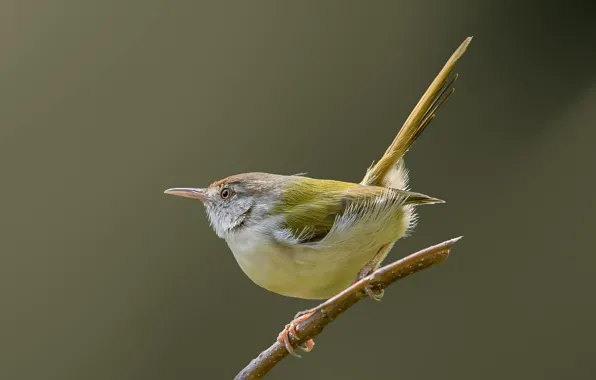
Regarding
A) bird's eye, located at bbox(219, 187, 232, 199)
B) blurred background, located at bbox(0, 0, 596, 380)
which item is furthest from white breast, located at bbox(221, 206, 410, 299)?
blurred background, located at bbox(0, 0, 596, 380)

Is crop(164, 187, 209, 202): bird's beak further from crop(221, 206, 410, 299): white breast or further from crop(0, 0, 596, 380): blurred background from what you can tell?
crop(0, 0, 596, 380): blurred background

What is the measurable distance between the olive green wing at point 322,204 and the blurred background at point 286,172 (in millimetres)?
1155

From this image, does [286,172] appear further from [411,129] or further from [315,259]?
[315,259]

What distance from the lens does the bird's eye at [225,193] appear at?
65.7 inches

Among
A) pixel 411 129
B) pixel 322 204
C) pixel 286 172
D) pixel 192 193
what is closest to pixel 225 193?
pixel 192 193

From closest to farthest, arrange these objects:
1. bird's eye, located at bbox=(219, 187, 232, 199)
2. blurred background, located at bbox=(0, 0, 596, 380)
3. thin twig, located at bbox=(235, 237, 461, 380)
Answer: thin twig, located at bbox=(235, 237, 461, 380) → bird's eye, located at bbox=(219, 187, 232, 199) → blurred background, located at bbox=(0, 0, 596, 380)

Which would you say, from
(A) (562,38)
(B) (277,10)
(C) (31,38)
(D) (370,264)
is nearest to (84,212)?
(C) (31,38)

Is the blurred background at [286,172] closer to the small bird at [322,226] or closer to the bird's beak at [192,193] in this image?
the bird's beak at [192,193]

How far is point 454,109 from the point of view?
2705 mm

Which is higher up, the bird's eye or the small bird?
the bird's eye

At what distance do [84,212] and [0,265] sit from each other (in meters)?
0.37

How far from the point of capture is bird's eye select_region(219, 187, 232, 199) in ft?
5.48

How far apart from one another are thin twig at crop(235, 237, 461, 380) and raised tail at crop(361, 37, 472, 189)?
1.43 ft

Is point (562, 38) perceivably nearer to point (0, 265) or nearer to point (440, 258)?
point (440, 258)
